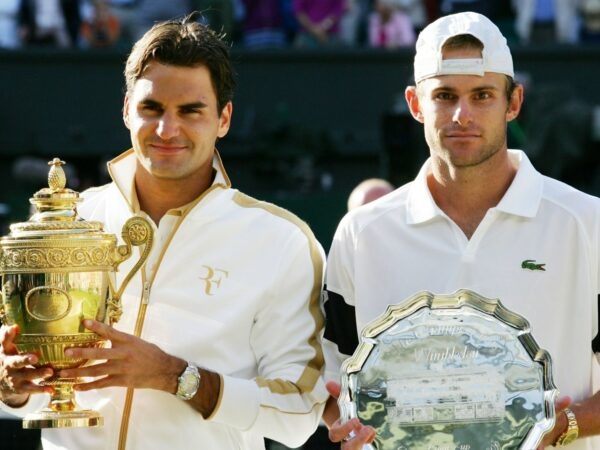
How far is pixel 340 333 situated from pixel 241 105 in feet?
27.1

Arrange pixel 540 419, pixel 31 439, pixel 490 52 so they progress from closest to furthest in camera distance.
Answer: pixel 540 419 < pixel 490 52 < pixel 31 439

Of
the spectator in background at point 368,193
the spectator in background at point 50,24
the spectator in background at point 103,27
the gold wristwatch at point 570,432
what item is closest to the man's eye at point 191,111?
the gold wristwatch at point 570,432

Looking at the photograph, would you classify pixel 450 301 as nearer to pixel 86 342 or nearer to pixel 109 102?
pixel 86 342

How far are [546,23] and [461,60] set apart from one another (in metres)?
8.53

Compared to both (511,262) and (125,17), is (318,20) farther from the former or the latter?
(511,262)

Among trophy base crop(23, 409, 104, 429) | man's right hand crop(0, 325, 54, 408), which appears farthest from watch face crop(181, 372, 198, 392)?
man's right hand crop(0, 325, 54, 408)

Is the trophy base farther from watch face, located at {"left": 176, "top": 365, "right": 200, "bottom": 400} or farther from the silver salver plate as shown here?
the silver salver plate

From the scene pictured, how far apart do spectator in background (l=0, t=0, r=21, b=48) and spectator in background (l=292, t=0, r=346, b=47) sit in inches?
90.2

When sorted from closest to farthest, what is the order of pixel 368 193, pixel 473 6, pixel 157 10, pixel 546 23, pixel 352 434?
pixel 352 434
pixel 368 193
pixel 473 6
pixel 157 10
pixel 546 23

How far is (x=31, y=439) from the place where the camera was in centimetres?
570

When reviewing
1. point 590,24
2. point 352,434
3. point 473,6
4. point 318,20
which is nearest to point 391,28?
point 318,20

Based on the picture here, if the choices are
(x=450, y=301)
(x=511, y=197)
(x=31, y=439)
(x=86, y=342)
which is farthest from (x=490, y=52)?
(x=31, y=439)

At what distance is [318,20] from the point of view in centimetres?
1204

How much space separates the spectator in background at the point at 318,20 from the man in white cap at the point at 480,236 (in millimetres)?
7991
